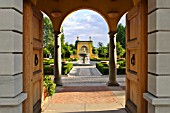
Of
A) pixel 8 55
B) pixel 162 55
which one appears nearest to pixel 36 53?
pixel 8 55

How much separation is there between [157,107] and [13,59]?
2742mm

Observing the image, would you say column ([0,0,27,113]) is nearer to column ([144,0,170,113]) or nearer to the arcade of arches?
the arcade of arches

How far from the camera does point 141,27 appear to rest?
17.6 feet

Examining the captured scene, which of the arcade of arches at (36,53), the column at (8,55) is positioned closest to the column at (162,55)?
the arcade of arches at (36,53)

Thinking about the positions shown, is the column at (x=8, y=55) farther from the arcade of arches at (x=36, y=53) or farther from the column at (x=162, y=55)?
the column at (x=162, y=55)

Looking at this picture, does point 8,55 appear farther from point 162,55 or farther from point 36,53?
point 162,55

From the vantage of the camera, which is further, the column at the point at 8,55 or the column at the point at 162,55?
the column at the point at 162,55

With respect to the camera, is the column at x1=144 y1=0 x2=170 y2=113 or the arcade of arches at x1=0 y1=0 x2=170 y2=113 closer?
the arcade of arches at x1=0 y1=0 x2=170 y2=113

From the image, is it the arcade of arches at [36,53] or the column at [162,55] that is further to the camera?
the column at [162,55]

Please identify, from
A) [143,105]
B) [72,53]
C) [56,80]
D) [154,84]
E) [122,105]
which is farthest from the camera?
[72,53]

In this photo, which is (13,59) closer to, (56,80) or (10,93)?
(10,93)

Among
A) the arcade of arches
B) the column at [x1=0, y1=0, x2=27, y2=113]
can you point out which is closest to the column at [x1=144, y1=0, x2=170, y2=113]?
the arcade of arches

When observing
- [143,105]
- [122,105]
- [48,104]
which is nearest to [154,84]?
[143,105]

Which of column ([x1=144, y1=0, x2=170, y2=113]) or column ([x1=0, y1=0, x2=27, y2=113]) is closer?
column ([x1=0, y1=0, x2=27, y2=113])
